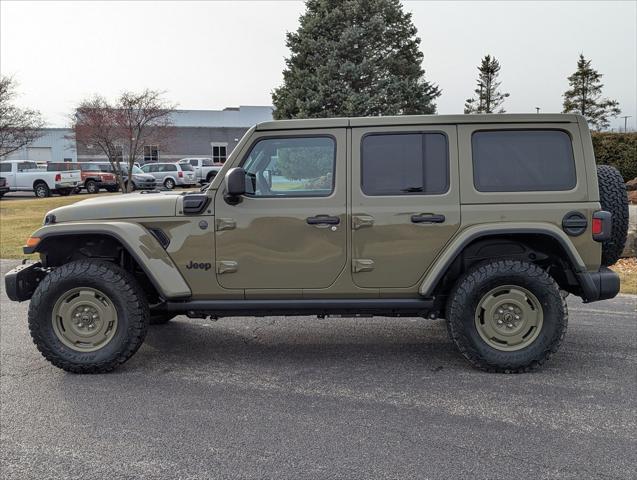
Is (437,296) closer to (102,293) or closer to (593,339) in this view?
(593,339)

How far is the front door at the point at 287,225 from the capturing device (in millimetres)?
4625

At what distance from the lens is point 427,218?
4.57m

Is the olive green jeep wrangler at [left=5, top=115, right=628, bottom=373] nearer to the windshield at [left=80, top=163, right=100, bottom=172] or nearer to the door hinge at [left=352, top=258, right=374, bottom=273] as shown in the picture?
the door hinge at [left=352, top=258, right=374, bottom=273]

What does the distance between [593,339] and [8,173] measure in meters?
30.8

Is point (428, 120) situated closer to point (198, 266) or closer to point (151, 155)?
point (198, 266)

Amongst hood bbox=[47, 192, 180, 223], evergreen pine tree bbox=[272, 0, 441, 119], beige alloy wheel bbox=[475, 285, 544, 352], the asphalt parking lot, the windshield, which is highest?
evergreen pine tree bbox=[272, 0, 441, 119]

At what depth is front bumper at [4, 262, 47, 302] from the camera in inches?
189

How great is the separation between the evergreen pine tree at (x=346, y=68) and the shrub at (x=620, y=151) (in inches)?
232

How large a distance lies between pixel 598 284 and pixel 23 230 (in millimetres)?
13959

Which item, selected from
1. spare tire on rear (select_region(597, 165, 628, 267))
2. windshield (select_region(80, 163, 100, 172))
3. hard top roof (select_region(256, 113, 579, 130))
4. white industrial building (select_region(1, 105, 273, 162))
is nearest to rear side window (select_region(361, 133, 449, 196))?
hard top roof (select_region(256, 113, 579, 130))

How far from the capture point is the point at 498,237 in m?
4.72

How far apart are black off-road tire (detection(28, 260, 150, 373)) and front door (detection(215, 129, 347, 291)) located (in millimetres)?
761

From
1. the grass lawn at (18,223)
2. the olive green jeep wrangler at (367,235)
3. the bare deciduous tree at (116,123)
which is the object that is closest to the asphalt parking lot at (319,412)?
the olive green jeep wrangler at (367,235)

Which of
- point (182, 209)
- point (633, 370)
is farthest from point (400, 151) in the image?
point (633, 370)
